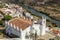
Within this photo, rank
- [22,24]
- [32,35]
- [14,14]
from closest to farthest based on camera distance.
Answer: [32,35], [22,24], [14,14]

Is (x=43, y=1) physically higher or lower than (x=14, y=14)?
higher

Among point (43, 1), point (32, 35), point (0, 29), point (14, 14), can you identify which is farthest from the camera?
point (43, 1)

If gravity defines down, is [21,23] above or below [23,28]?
above

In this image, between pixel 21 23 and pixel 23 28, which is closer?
pixel 23 28

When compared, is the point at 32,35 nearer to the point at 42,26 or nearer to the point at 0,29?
the point at 42,26

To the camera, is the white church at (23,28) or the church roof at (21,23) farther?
the church roof at (21,23)

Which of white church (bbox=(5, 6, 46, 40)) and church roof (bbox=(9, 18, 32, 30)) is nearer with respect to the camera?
white church (bbox=(5, 6, 46, 40))

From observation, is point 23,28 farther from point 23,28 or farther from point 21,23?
point 21,23

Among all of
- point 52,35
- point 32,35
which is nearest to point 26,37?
point 32,35

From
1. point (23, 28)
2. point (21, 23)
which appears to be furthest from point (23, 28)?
point (21, 23)

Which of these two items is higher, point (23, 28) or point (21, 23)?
point (21, 23)

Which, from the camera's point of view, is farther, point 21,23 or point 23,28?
point 21,23
